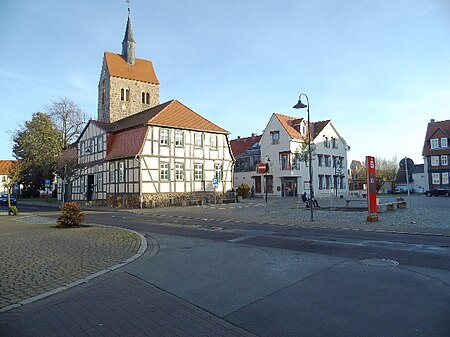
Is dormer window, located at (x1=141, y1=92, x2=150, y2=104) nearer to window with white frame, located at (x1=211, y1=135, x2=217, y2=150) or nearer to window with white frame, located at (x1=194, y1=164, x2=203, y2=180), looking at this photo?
window with white frame, located at (x1=211, y1=135, x2=217, y2=150)

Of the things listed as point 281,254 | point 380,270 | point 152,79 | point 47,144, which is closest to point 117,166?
point 47,144

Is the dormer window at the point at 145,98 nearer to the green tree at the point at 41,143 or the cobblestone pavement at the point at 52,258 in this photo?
the green tree at the point at 41,143

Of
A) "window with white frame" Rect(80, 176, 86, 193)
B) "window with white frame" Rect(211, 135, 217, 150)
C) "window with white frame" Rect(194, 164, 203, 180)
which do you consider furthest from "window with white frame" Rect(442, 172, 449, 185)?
"window with white frame" Rect(80, 176, 86, 193)

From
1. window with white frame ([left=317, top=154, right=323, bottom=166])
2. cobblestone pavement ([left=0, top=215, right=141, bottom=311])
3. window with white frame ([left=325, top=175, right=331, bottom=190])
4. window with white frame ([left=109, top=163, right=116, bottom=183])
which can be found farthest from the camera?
window with white frame ([left=325, top=175, right=331, bottom=190])

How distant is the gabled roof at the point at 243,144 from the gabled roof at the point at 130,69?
17320mm

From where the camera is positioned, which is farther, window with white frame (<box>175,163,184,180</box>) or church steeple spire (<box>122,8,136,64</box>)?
church steeple spire (<box>122,8,136,64</box>)

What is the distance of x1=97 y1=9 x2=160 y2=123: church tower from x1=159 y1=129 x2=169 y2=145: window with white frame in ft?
61.8

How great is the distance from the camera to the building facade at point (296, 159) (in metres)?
48.8

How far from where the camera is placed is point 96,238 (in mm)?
11875

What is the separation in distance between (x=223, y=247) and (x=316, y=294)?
15.7 ft

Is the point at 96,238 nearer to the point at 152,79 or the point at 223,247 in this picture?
the point at 223,247

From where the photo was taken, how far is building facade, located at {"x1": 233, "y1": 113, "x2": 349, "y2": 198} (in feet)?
160

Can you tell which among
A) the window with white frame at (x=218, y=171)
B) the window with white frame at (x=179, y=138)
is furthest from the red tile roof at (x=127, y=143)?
the window with white frame at (x=218, y=171)

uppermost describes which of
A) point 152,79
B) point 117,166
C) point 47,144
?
point 152,79
